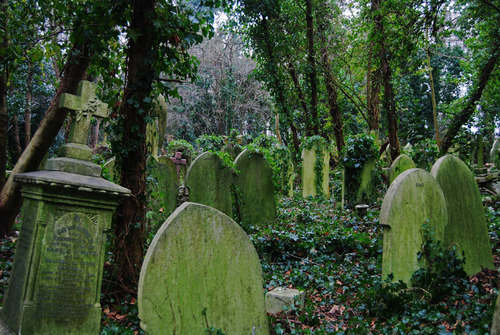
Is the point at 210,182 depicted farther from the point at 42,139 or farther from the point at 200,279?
the point at 200,279

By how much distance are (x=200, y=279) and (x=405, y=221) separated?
7.66 ft

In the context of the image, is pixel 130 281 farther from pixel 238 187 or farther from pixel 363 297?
pixel 238 187

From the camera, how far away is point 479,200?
5016 mm

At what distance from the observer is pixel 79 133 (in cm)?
379

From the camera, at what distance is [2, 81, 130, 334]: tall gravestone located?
3.05 m

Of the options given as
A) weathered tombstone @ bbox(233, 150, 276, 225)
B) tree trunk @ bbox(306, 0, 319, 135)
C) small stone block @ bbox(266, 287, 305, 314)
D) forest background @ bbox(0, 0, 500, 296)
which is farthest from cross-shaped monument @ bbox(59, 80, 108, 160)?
tree trunk @ bbox(306, 0, 319, 135)

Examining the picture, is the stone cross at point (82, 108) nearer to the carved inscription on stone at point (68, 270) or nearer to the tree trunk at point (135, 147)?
the tree trunk at point (135, 147)

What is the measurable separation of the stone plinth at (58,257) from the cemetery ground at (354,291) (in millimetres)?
361

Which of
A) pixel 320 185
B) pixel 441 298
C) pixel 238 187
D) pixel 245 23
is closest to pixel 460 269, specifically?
pixel 441 298

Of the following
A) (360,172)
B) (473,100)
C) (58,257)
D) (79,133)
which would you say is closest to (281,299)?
(58,257)

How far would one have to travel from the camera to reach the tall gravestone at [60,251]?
305 centimetres

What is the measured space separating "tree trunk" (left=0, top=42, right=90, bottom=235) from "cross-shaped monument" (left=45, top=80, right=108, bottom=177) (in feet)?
5.37

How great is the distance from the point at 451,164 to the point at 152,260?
4042mm

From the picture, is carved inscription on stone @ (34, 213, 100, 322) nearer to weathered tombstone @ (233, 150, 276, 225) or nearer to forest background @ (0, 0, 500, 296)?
forest background @ (0, 0, 500, 296)
